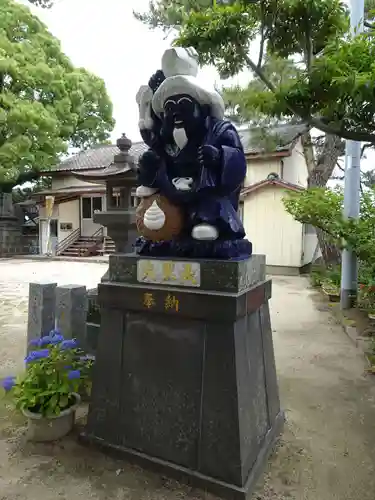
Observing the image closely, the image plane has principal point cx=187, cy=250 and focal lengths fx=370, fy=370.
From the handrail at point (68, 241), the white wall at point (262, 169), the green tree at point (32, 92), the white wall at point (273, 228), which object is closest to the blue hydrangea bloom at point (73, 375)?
Result: the white wall at point (273, 228)

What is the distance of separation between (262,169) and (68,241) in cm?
1011

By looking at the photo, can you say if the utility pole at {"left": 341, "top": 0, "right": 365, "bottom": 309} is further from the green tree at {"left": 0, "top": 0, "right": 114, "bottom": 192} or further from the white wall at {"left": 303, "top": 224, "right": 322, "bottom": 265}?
the green tree at {"left": 0, "top": 0, "right": 114, "bottom": 192}

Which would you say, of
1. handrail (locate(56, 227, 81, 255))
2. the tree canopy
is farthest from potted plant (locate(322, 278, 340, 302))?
handrail (locate(56, 227, 81, 255))

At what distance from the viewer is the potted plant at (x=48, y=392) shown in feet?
8.29

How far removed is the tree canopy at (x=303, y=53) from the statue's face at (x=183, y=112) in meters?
1.05

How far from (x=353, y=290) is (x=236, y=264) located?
18.3 ft

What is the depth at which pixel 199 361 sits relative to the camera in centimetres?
213

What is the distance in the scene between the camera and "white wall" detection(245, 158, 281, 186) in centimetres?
1327

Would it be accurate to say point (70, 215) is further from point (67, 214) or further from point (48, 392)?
point (48, 392)

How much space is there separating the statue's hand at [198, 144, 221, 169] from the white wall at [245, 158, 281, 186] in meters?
11.3

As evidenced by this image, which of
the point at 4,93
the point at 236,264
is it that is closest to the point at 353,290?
the point at 236,264

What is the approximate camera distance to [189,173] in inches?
92.8

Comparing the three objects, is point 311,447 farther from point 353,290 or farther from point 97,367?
point 353,290

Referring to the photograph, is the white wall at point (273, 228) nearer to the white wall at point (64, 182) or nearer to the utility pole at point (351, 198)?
the utility pole at point (351, 198)
